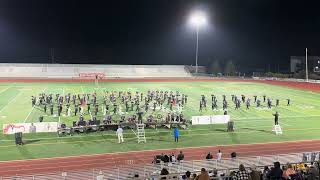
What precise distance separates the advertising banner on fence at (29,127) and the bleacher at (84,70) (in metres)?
51.3

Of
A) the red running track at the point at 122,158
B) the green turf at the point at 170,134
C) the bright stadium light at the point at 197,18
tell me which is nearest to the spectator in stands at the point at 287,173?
the red running track at the point at 122,158

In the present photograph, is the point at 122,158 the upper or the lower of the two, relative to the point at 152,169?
lower

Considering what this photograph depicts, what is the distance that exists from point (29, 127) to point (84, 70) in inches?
2186

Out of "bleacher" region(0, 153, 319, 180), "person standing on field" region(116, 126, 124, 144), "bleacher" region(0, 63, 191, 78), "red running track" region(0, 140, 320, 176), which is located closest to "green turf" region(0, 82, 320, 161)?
"person standing on field" region(116, 126, 124, 144)

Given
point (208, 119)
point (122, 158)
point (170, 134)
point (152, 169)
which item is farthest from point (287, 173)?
point (208, 119)

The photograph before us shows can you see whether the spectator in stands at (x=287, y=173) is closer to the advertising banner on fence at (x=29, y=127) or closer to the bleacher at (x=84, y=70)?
the advertising banner on fence at (x=29, y=127)

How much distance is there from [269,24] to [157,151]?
227 ft

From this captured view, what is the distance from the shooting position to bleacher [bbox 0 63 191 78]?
75.6 m

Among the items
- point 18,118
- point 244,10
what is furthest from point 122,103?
point 244,10

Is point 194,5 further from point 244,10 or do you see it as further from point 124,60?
point 124,60

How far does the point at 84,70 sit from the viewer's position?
79.8 meters

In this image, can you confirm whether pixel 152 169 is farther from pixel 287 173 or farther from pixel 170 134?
pixel 170 134

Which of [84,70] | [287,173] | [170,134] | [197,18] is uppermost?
[197,18]

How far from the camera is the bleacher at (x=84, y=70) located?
7556 centimetres
